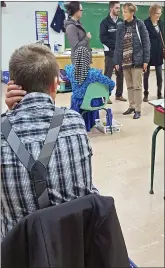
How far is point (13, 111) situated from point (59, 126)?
0.13 metres

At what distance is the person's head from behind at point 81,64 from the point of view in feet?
8.21

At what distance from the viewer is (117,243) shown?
2.79 ft

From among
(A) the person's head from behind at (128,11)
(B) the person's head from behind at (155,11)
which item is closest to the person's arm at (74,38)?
(A) the person's head from behind at (128,11)

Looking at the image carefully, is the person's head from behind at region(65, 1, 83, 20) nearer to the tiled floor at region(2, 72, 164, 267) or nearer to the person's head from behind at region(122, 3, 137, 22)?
the person's head from behind at region(122, 3, 137, 22)

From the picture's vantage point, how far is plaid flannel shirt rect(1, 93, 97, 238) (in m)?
0.84

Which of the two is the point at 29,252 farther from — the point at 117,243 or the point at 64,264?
the point at 117,243

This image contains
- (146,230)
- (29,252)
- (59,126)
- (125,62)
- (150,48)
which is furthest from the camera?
(125,62)

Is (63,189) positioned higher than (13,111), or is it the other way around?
(13,111)

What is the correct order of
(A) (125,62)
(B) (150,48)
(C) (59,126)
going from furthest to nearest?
(A) (125,62) → (B) (150,48) → (C) (59,126)

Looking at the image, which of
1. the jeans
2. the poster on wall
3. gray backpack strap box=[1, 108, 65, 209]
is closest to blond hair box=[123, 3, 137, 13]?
the poster on wall

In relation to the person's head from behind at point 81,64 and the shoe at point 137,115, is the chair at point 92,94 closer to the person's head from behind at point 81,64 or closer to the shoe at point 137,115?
the person's head from behind at point 81,64

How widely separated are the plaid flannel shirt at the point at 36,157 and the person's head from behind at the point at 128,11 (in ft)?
3.75

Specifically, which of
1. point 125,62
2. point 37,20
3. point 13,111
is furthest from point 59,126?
point 125,62

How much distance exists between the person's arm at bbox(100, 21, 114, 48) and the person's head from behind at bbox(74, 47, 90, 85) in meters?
0.14
